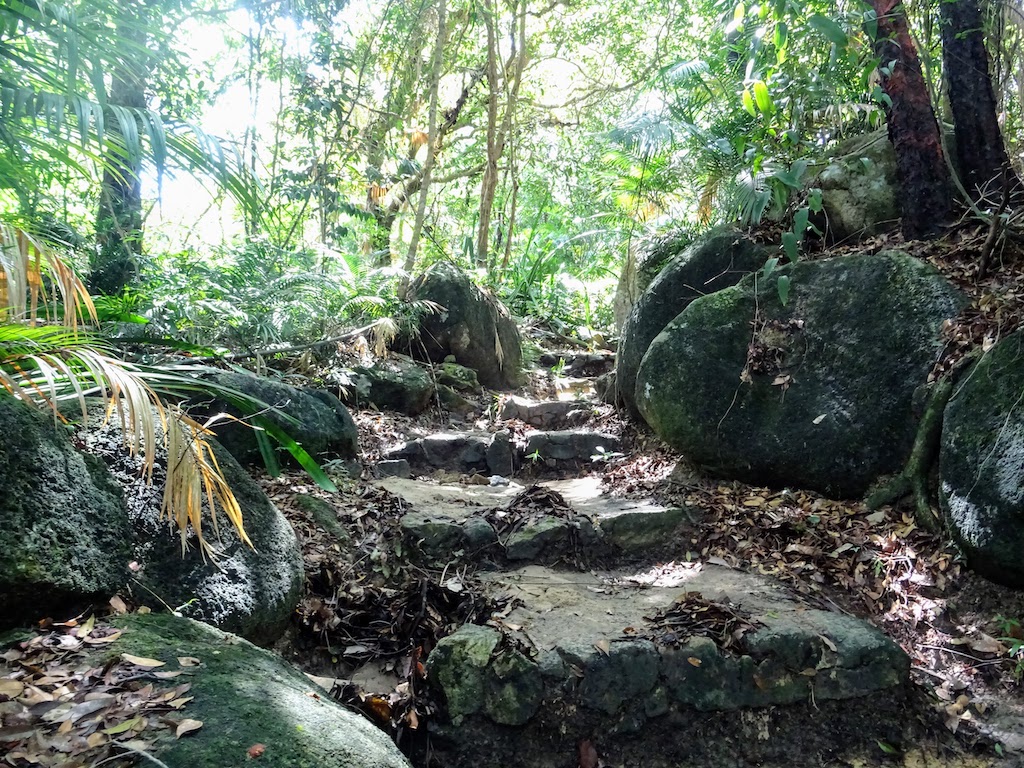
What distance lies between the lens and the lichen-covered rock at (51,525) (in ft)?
7.02

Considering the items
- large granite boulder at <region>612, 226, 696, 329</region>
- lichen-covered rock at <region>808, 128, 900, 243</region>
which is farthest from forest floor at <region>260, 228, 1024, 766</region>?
large granite boulder at <region>612, 226, 696, 329</region>

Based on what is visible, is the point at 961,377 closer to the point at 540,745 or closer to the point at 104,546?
the point at 540,745

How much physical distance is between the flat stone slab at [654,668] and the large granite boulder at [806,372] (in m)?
1.28

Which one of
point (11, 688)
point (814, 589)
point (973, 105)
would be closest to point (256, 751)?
point (11, 688)

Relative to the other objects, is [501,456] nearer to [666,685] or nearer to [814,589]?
[814,589]

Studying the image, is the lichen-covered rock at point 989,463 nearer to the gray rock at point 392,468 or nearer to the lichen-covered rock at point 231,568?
the lichen-covered rock at point 231,568

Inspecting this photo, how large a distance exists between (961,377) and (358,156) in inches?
256

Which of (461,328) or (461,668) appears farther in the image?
(461,328)

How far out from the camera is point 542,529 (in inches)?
171

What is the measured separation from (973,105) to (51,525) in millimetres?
5675

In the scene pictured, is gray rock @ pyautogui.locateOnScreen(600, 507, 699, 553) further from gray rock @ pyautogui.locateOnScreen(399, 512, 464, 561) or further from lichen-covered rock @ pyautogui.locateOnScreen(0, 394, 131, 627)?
lichen-covered rock @ pyautogui.locateOnScreen(0, 394, 131, 627)

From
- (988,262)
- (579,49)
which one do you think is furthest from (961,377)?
(579,49)

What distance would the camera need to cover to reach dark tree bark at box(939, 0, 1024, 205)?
4.43 meters

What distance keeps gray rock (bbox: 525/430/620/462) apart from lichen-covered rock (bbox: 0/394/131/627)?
3892 mm
